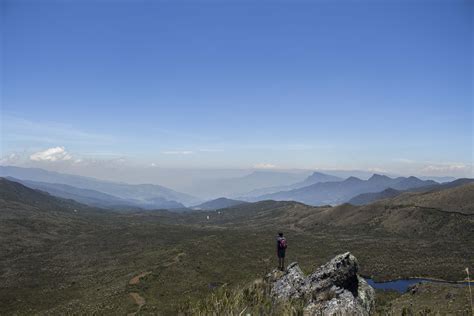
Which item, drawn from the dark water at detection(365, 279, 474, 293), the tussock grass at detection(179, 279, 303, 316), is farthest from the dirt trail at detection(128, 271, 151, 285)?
the tussock grass at detection(179, 279, 303, 316)

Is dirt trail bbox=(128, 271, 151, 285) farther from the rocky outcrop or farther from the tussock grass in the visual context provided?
the tussock grass

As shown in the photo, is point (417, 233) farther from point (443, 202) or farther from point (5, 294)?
point (5, 294)

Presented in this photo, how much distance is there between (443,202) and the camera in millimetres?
96875

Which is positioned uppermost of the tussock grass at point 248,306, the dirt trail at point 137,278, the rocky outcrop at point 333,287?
the tussock grass at point 248,306

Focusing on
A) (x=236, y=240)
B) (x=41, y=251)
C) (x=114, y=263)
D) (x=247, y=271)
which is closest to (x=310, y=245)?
(x=236, y=240)

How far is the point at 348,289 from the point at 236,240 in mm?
60431

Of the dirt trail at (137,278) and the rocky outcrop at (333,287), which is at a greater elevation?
the rocky outcrop at (333,287)

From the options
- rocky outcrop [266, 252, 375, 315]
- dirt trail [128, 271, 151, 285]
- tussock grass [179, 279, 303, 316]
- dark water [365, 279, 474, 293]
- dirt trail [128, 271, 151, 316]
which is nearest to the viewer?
tussock grass [179, 279, 303, 316]

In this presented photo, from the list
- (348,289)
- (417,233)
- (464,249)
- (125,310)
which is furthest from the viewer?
(417,233)

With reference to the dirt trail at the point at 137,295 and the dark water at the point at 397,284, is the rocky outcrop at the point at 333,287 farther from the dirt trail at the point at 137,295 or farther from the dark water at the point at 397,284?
the dirt trail at the point at 137,295

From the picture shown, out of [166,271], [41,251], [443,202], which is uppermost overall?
[443,202]

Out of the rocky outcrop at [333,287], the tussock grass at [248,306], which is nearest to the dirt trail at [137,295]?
the rocky outcrop at [333,287]

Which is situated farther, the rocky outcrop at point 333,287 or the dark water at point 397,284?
the dark water at point 397,284

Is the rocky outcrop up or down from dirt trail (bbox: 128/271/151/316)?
up
